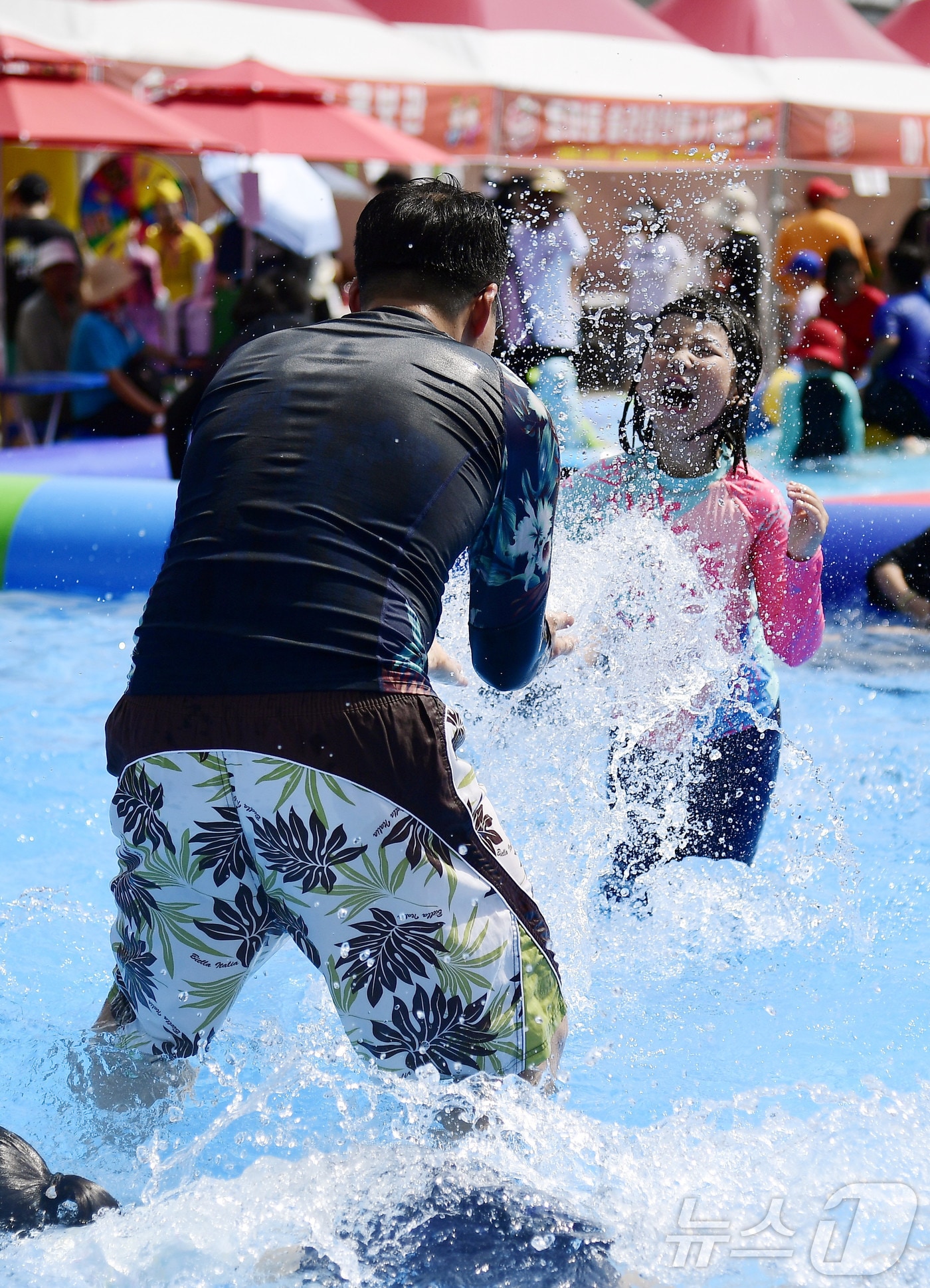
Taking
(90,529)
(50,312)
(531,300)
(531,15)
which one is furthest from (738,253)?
(531,15)

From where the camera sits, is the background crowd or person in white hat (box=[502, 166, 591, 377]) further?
the background crowd

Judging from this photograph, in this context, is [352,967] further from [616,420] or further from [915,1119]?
[616,420]

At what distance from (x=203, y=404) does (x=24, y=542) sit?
481 cm

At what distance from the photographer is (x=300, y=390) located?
184 centimetres

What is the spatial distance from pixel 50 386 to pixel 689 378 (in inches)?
262

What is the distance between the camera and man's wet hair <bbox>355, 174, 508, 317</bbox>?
1.98 metres

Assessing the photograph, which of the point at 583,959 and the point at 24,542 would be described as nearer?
the point at 583,959

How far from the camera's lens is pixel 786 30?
12.6m

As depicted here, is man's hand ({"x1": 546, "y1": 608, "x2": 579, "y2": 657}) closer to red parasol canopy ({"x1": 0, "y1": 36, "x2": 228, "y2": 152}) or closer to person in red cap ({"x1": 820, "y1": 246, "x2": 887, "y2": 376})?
red parasol canopy ({"x1": 0, "y1": 36, "x2": 228, "y2": 152})

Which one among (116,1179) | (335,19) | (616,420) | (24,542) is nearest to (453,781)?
(116,1179)

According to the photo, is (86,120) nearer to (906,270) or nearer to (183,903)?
(906,270)

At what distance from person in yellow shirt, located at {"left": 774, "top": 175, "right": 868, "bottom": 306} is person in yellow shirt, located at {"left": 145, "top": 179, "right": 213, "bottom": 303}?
15.2 feet

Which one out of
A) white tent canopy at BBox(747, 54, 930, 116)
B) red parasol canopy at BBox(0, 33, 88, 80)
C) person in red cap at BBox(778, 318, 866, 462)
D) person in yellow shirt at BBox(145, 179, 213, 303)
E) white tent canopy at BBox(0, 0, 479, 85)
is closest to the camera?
red parasol canopy at BBox(0, 33, 88, 80)

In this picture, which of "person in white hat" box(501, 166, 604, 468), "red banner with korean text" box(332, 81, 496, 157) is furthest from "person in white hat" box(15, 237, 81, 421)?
"person in white hat" box(501, 166, 604, 468)
